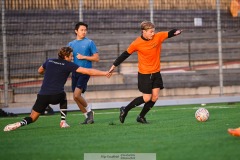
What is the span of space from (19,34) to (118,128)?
11491 millimetres

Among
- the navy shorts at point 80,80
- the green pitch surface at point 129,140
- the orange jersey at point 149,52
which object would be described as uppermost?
the orange jersey at point 149,52

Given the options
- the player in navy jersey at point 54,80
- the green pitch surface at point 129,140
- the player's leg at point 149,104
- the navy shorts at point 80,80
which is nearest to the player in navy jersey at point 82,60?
the navy shorts at point 80,80

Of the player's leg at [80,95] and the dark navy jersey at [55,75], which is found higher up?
the dark navy jersey at [55,75]

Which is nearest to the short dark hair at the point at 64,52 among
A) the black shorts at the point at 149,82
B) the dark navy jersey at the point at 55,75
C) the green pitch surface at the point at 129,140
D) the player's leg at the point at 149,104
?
the dark navy jersey at the point at 55,75

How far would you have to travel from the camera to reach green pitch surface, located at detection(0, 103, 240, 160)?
7496 millimetres

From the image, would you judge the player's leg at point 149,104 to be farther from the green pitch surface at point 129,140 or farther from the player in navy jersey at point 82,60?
the player in navy jersey at point 82,60

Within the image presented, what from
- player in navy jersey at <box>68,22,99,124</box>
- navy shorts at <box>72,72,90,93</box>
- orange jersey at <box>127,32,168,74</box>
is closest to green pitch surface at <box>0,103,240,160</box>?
player in navy jersey at <box>68,22,99,124</box>

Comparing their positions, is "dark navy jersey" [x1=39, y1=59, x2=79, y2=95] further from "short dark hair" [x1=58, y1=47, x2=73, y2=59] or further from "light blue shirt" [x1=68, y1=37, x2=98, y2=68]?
"light blue shirt" [x1=68, y1=37, x2=98, y2=68]

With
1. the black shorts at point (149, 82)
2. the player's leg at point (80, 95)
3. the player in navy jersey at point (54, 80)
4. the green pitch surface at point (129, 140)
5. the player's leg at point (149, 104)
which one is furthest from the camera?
the player's leg at point (80, 95)

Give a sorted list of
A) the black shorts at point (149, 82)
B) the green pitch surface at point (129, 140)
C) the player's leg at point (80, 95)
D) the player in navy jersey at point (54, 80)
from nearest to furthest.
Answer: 1. the green pitch surface at point (129, 140)
2. the player in navy jersey at point (54, 80)
3. the black shorts at point (149, 82)
4. the player's leg at point (80, 95)

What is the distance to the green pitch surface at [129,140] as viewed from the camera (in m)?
7.50

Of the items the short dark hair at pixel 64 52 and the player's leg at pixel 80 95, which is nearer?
the short dark hair at pixel 64 52

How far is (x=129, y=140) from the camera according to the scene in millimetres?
8828

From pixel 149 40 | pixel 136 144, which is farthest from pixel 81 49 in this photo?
pixel 136 144
